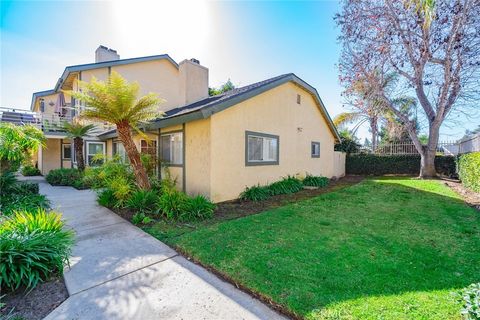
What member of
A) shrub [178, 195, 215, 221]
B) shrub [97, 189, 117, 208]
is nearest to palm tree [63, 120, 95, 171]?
shrub [97, 189, 117, 208]

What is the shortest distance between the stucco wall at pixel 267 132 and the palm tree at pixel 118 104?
2.32 m

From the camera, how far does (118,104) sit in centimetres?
651

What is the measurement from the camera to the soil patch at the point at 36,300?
2635mm

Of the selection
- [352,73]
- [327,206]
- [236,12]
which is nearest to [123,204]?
[327,206]

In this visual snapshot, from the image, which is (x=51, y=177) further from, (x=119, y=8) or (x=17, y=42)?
(x=119, y=8)

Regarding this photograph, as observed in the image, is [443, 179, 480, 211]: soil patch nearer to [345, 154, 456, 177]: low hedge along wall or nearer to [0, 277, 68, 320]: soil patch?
[345, 154, 456, 177]: low hedge along wall

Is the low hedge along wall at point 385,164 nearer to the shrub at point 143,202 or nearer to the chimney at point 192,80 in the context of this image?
the chimney at point 192,80

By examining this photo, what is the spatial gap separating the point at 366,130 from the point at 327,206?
21178 millimetres

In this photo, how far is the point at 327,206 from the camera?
299 inches

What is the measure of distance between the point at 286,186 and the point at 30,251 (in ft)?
28.3

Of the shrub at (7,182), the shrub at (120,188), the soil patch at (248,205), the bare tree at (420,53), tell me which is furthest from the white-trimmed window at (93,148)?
the bare tree at (420,53)

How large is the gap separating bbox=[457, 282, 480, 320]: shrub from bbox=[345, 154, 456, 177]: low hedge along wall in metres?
16.5

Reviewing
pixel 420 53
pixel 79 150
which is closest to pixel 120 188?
pixel 79 150

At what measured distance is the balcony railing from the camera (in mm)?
14938
